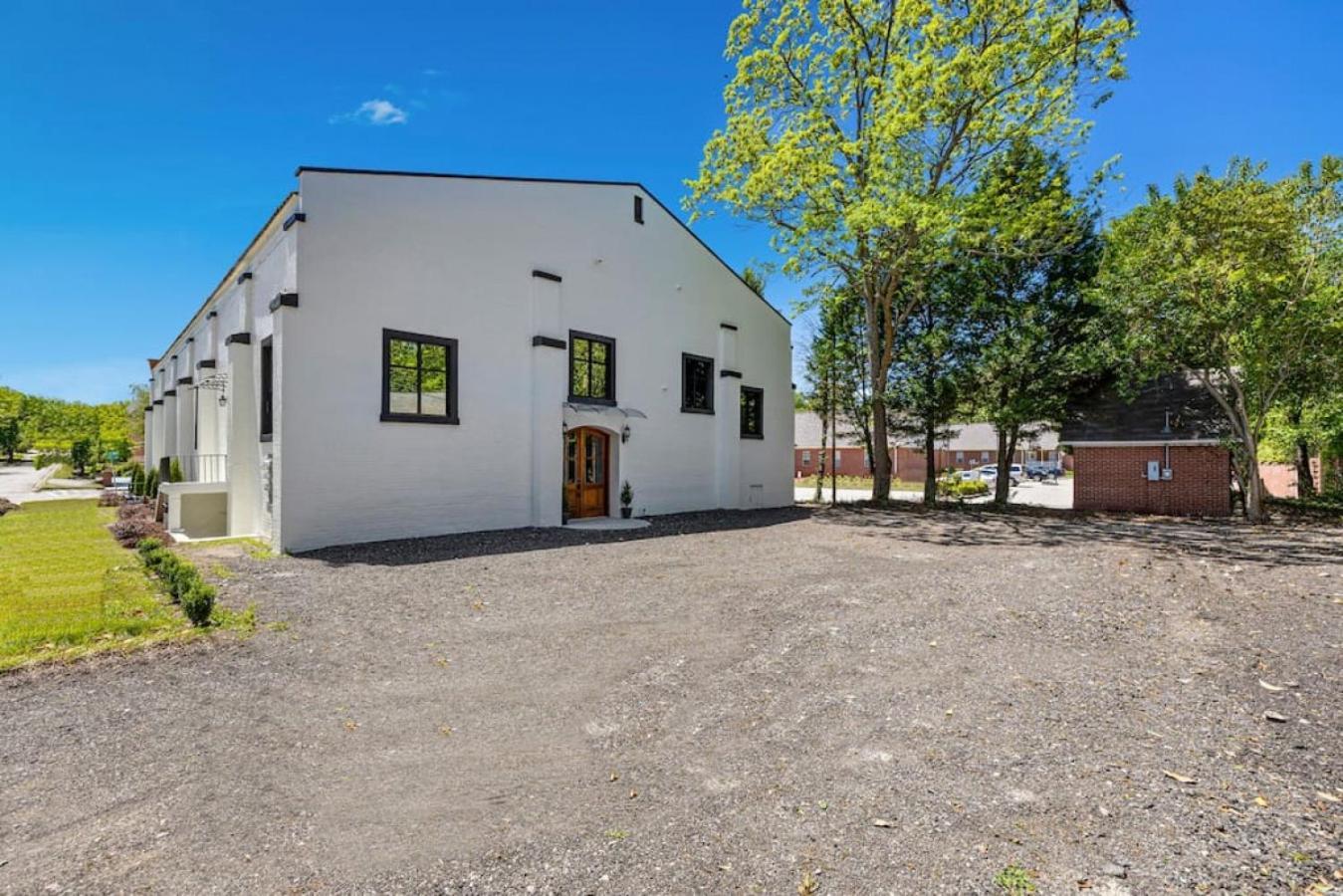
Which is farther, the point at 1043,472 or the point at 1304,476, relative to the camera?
the point at 1043,472

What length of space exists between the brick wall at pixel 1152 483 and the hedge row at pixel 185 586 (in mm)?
23832

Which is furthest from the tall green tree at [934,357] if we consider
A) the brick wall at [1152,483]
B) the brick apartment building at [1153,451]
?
the brick wall at [1152,483]

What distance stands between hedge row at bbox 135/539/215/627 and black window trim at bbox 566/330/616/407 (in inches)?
311

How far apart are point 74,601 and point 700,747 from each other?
24.7 ft

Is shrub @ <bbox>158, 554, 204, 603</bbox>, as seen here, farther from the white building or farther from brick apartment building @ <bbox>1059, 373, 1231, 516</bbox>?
brick apartment building @ <bbox>1059, 373, 1231, 516</bbox>

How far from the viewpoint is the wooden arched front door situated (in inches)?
580

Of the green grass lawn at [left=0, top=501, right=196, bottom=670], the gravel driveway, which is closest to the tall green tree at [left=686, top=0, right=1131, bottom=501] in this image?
the gravel driveway

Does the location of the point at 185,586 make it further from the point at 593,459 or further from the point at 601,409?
the point at 593,459

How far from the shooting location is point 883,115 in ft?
52.7

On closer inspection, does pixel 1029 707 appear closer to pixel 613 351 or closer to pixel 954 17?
pixel 613 351

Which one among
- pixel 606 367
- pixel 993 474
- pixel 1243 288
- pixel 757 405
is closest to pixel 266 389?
pixel 606 367

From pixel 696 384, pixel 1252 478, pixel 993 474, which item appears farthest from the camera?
pixel 993 474

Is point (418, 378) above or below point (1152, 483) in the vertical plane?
above

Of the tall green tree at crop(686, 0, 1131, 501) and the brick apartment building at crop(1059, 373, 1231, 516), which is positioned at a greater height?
the tall green tree at crop(686, 0, 1131, 501)
